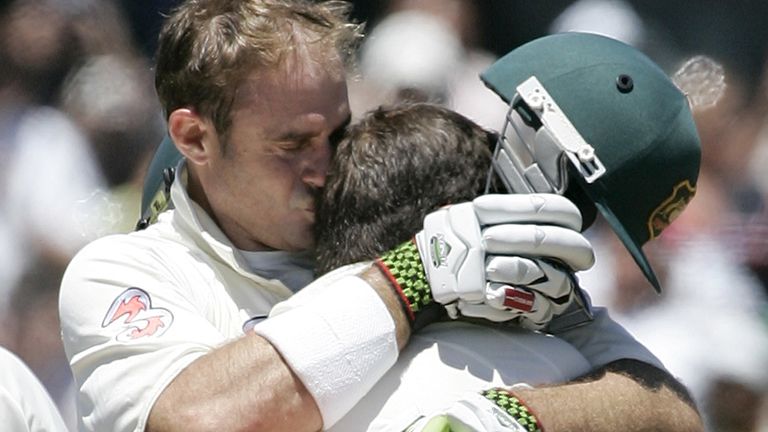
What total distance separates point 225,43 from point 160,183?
56cm

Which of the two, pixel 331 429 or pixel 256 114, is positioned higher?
pixel 256 114

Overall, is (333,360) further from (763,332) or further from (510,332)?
(763,332)

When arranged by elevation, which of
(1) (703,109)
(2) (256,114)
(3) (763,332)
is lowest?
(3) (763,332)

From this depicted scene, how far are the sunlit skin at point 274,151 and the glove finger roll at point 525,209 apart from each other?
0.38m

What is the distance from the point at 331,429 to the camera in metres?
2.16

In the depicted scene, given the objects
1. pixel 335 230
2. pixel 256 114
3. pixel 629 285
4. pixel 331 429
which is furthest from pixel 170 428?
pixel 629 285

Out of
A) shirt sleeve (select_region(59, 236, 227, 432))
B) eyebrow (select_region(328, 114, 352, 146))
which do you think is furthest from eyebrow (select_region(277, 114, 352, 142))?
shirt sleeve (select_region(59, 236, 227, 432))

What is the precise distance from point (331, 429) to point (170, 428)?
22cm

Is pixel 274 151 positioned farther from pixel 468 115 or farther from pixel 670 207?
pixel 468 115

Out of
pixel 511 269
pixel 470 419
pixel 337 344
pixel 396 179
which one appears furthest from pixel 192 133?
pixel 470 419

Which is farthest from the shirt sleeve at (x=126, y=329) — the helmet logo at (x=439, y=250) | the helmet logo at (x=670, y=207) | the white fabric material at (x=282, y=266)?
the helmet logo at (x=670, y=207)

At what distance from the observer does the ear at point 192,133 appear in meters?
2.59

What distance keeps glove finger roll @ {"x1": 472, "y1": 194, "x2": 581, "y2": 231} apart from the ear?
0.60 metres

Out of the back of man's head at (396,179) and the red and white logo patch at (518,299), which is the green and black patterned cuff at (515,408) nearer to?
the red and white logo patch at (518,299)
